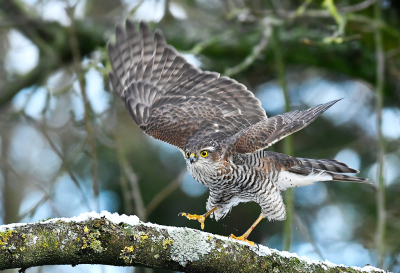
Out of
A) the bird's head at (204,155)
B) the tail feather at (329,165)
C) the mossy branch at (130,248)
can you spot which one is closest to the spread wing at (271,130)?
the bird's head at (204,155)

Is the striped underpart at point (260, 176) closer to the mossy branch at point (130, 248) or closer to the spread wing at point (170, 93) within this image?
the spread wing at point (170, 93)

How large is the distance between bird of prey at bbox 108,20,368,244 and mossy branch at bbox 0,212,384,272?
1.37 metres

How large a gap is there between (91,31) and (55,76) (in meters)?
0.97

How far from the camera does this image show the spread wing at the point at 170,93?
4.77m

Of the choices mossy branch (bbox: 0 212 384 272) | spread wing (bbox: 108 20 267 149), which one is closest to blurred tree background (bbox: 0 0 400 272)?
spread wing (bbox: 108 20 267 149)

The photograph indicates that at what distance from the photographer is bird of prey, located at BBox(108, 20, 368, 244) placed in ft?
13.9

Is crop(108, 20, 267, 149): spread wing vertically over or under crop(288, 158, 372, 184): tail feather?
over

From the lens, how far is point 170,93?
5219 mm

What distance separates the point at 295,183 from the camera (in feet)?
15.6

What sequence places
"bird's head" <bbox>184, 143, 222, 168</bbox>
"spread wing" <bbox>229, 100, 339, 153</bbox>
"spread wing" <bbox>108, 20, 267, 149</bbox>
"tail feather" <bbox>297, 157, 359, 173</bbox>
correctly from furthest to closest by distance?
"spread wing" <bbox>108, 20, 267, 149</bbox>, "tail feather" <bbox>297, 157, 359, 173</bbox>, "bird's head" <bbox>184, 143, 222, 168</bbox>, "spread wing" <bbox>229, 100, 339, 153</bbox>

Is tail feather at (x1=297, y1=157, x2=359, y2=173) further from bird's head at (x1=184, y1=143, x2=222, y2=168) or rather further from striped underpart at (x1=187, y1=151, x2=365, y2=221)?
bird's head at (x1=184, y1=143, x2=222, y2=168)

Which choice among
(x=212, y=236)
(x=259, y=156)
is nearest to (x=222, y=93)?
(x=259, y=156)

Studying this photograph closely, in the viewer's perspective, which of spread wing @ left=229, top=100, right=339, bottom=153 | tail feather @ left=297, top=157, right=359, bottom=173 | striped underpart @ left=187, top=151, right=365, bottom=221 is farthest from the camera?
tail feather @ left=297, top=157, right=359, bottom=173

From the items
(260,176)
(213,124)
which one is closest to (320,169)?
(260,176)
